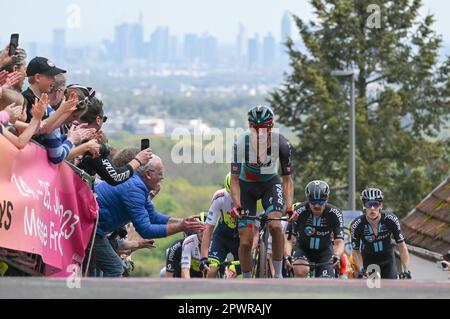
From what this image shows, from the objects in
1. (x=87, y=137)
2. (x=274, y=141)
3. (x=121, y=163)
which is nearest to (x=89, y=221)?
(x=87, y=137)

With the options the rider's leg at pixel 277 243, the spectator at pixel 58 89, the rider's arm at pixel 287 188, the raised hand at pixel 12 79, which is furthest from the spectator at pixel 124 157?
the raised hand at pixel 12 79

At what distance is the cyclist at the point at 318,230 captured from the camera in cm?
1336

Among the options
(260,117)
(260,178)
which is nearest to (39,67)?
(260,117)

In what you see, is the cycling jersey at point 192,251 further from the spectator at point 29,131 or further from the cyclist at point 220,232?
the spectator at point 29,131

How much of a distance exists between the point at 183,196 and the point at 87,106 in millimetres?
161086

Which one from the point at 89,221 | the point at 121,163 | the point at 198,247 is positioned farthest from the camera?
the point at 198,247

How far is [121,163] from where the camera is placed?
11.3 m

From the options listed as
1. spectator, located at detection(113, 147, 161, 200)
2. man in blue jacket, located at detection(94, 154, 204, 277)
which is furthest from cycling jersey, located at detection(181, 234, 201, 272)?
man in blue jacket, located at detection(94, 154, 204, 277)

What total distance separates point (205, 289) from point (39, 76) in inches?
175

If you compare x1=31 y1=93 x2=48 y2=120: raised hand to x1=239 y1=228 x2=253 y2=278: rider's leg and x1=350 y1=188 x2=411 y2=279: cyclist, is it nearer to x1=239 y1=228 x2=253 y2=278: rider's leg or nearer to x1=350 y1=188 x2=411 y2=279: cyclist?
x1=239 y1=228 x2=253 y2=278: rider's leg

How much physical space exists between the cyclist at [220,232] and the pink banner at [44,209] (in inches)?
158

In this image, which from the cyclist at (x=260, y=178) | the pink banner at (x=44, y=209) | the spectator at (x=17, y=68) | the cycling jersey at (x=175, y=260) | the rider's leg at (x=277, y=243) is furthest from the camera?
the cycling jersey at (x=175, y=260)
